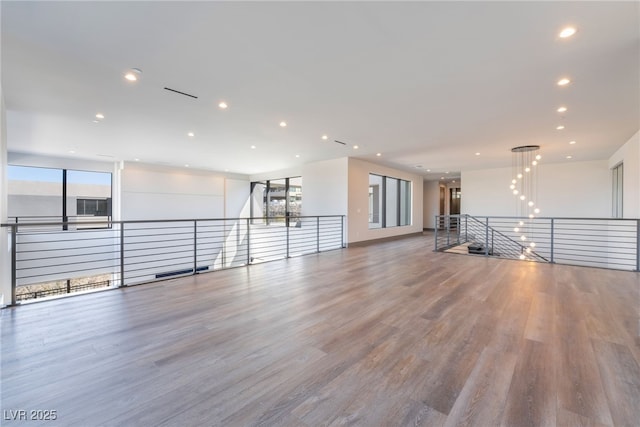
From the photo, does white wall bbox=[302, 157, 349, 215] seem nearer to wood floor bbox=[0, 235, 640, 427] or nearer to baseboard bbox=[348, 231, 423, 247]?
baseboard bbox=[348, 231, 423, 247]

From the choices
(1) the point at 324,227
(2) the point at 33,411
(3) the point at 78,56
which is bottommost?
(2) the point at 33,411

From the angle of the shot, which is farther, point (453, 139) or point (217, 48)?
point (453, 139)

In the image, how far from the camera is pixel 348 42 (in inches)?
99.3

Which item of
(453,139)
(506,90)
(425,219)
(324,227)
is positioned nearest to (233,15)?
(506,90)

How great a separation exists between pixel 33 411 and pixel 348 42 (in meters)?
3.43

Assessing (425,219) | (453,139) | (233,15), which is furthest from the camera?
(425,219)

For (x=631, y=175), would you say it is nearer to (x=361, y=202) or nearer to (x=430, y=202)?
(x=361, y=202)

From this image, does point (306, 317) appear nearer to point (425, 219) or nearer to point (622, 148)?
point (622, 148)

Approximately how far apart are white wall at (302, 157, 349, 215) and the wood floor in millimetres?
4575

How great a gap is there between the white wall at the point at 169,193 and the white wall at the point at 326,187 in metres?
4.18

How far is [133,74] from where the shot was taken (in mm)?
3092

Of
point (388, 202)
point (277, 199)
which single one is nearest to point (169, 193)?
point (277, 199)

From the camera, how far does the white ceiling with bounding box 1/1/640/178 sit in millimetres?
2178

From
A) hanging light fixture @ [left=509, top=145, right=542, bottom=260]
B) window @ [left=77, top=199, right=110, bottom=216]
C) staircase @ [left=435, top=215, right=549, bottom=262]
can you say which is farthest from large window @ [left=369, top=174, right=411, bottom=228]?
window @ [left=77, top=199, right=110, bottom=216]
